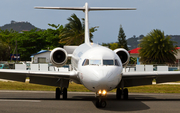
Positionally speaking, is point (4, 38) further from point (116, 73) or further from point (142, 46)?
point (116, 73)

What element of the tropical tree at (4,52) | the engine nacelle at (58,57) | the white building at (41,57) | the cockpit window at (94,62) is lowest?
the cockpit window at (94,62)

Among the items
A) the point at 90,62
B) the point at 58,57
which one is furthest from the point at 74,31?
the point at 90,62

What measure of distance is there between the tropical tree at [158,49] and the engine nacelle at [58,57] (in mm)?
36095

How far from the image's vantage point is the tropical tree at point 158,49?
54.3m

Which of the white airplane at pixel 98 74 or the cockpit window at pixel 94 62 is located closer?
the white airplane at pixel 98 74

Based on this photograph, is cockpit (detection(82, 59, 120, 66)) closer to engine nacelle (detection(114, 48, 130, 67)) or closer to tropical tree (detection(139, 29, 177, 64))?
engine nacelle (detection(114, 48, 130, 67))

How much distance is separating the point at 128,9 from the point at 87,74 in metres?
11.0

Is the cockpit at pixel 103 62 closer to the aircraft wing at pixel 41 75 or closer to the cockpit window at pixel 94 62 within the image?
the cockpit window at pixel 94 62

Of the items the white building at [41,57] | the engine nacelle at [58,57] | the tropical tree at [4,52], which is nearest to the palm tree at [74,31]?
the white building at [41,57]

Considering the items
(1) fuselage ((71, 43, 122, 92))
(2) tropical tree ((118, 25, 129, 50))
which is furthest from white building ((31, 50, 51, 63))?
(1) fuselage ((71, 43, 122, 92))

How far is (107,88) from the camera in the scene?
12.4 m

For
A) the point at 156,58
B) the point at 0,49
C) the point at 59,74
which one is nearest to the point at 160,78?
the point at 59,74

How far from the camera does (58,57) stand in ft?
66.0

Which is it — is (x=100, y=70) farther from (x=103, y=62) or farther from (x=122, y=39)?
(x=122, y=39)
